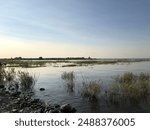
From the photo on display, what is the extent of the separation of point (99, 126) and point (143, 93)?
26.6ft

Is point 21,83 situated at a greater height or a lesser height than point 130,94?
greater

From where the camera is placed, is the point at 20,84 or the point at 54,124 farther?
the point at 20,84

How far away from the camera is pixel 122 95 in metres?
14.9

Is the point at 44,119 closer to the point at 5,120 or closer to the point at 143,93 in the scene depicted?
the point at 5,120

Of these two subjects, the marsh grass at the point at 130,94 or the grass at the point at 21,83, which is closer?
the marsh grass at the point at 130,94

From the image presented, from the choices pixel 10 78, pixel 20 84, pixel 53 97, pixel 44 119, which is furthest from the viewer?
pixel 10 78

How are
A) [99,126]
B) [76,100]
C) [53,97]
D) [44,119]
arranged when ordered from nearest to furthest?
[99,126]
[44,119]
[76,100]
[53,97]

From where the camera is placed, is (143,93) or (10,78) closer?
(143,93)

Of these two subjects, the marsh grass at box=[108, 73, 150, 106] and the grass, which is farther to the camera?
the grass

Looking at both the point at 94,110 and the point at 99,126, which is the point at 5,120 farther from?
the point at 94,110

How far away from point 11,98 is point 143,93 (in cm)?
799

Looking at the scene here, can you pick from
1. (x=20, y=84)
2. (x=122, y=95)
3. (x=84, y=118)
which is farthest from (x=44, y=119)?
(x=20, y=84)

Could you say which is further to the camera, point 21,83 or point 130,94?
point 21,83

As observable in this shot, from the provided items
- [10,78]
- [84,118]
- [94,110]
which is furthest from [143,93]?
[10,78]
